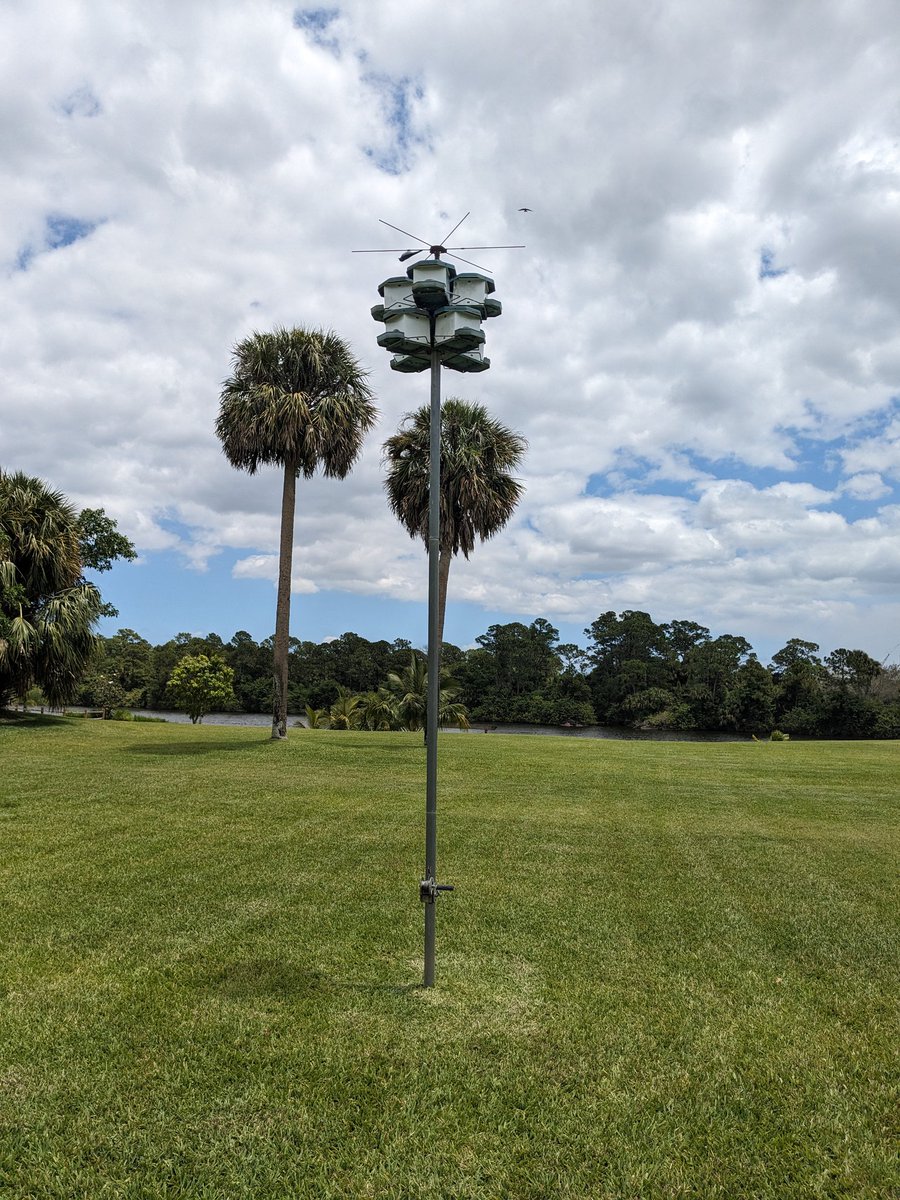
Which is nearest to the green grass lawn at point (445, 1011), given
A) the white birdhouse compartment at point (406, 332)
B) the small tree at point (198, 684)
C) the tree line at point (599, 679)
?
the white birdhouse compartment at point (406, 332)

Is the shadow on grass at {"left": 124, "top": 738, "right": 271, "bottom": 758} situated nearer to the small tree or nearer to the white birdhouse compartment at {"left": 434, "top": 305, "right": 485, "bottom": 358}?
the white birdhouse compartment at {"left": 434, "top": 305, "right": 485, "bottom": 358}

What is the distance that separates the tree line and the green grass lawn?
32.4 meters

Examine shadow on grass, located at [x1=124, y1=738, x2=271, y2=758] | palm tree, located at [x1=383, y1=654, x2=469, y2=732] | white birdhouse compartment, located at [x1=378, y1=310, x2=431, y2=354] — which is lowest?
shadow on grass, located at [x1=124, y1=738, x2=271, y2=758]

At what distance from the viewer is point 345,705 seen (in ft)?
99.0

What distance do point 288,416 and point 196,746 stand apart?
793 cm

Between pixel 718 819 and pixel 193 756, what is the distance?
10107mm

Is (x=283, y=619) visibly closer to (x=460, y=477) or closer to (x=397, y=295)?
(x=460, y=477)

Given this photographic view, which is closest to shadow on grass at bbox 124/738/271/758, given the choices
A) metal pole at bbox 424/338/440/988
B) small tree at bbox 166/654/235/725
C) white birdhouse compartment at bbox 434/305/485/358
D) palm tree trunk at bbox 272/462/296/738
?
palm tree trunk at bbox 272/462/296/738

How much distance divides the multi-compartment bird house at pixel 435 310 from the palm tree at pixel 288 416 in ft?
45.7

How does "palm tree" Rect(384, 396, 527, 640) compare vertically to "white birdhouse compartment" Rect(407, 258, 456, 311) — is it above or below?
above

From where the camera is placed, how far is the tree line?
47.6 m

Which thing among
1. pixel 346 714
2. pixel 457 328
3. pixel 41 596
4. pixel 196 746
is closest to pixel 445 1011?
pixel 457 328

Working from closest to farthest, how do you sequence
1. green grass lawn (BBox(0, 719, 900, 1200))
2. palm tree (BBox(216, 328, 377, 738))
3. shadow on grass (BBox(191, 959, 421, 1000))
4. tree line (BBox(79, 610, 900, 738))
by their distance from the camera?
green grass lawn (BBox(0, 719, 900, 1200))
shadow on grass (BBox(191, 959, 421, 1000))
palm tree (BBox(216, 328, 377, 738))
tree line (BBox(79, 610, 900, 738))

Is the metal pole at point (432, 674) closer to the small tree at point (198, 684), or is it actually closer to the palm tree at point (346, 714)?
the palm tree at point (346, 714)
